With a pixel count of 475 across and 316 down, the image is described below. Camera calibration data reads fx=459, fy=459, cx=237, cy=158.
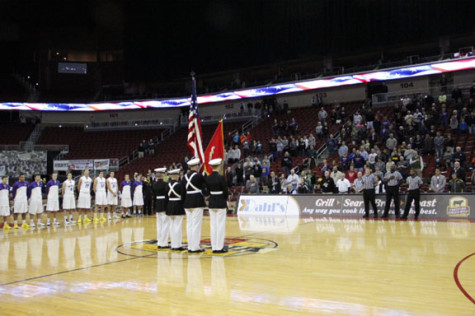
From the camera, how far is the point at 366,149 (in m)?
20.3

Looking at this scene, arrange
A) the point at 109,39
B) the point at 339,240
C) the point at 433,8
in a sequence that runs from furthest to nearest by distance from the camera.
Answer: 1. the point at 109,39
2. the point at 433,8
3. the point at 339,240

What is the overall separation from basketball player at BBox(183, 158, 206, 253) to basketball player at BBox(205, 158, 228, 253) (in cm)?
20

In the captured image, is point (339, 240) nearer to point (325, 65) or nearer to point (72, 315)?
point (72, 315)

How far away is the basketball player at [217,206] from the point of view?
9.20 m

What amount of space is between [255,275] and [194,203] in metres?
2.66

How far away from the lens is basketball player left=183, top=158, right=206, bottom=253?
9.32 m

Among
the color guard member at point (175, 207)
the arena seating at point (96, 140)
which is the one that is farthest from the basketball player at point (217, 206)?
the arena seating at point (96, 140)

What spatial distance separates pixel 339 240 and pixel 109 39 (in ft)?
120

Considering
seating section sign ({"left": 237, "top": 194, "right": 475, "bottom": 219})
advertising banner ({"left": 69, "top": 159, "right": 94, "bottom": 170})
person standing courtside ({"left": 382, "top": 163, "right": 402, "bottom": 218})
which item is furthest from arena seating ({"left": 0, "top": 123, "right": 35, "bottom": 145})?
person standing courtside ({"left": 382, "top": 163, "right": 402, "bottom": 218})

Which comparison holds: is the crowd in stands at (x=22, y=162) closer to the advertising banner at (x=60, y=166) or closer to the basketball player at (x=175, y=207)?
the advertising banner at (x=60, y=166)

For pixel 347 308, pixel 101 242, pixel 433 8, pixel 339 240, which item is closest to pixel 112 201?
pixel 101 242

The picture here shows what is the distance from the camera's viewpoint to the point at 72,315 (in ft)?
17.1

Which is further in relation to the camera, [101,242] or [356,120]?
[356,120]

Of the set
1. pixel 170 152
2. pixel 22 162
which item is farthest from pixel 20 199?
pixel 22 162
